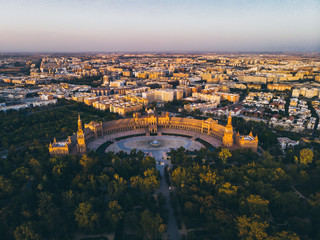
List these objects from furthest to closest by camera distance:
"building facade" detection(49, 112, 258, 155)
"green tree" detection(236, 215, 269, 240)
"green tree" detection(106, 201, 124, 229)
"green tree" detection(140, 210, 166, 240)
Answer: "building facade" detection(49, 112, 258, 155), "green tree" detection(106, 201, 124, 229), "green tree" detection(140, 210, 166, 240), "green tree" detection(236, 215, 269, 240)

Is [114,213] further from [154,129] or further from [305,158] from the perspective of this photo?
[305,158]

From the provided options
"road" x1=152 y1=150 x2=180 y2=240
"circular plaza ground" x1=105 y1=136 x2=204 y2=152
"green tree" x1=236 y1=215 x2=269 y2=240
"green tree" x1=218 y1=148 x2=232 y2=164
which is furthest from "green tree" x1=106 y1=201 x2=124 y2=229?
"green tree" x1=218 y1=148 x2=232 y2=164

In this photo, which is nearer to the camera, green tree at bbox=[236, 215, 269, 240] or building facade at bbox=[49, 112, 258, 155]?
green tree at bbox=[236, 215, 269, 240]

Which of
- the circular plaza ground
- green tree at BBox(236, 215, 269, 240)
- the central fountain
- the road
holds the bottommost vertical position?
the road

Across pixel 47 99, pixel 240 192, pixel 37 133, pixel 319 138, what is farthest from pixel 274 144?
pixel 47 99

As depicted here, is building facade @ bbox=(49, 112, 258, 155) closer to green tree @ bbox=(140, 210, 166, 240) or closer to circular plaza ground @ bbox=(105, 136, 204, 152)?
circular plaza ground @ bbox=(105, 136, 204, 152)

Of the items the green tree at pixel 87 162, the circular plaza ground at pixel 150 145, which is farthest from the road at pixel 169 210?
the green tree at pixel 87 162

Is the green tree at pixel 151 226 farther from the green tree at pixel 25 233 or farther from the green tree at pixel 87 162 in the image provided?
the green tree at pixel 87 162

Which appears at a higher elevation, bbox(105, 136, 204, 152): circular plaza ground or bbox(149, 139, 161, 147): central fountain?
bbox(149, 139, 161, 147): central fountain

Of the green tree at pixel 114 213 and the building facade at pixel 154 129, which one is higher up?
the building facade at pixel 154 129

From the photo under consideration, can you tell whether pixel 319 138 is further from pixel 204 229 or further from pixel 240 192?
pixel 204 229

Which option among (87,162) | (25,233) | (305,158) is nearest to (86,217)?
(25,233)

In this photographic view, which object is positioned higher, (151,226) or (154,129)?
(154,129)
